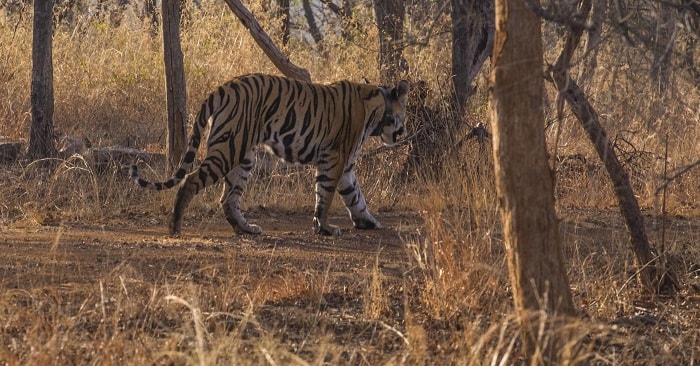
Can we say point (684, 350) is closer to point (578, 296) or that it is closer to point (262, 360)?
point (578, 296)

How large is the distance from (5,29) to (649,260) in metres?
9.66

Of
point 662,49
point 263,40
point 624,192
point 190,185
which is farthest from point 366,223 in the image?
point 662,49

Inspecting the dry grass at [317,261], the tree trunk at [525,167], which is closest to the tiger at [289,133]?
the dry grass at [317,261]

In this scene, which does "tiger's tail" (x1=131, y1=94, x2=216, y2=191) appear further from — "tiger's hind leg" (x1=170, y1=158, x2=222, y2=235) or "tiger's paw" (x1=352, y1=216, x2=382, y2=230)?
"tiger's paw" (x1=352, y1=216, x2=382, y2=230)

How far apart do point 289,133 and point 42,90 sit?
3.23m

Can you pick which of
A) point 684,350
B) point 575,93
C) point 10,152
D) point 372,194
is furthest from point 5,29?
point 684,350

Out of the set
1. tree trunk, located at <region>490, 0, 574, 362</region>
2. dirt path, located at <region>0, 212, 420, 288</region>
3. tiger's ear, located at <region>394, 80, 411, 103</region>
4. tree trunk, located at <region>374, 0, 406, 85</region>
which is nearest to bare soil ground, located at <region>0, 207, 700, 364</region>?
dirt path, located at <region>0, 212, 420, 288</region>

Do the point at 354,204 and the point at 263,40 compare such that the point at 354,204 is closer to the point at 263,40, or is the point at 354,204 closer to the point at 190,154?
the point at 190,154

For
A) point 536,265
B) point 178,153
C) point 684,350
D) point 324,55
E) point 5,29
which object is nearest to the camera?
point 536,265

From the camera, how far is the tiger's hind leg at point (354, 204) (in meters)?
9.37

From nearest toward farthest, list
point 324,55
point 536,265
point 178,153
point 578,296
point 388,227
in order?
point 536,265 → point 578,296 → point 388,227 → point 178,153 → point 324,55

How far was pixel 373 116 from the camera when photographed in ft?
31.6

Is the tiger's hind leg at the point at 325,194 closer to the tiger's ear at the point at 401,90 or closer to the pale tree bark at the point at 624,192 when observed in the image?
the tiger's ear at the point at 401,90

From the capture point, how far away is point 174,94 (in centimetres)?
1052
